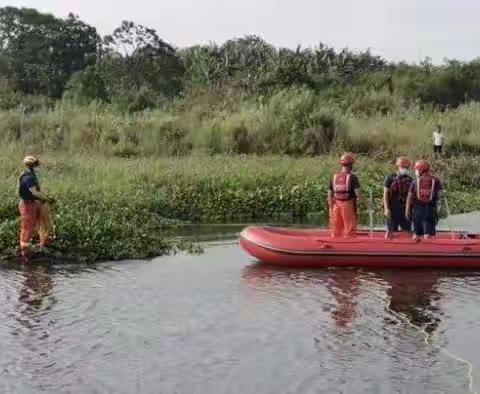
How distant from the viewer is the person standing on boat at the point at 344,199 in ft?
44.8

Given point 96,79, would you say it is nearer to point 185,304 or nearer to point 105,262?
point 105,262

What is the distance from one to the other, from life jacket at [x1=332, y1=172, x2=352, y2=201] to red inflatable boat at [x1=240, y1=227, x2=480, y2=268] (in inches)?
27.8

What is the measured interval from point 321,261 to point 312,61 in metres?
32.2

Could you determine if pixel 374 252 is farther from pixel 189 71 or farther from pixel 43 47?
pixel 43 47

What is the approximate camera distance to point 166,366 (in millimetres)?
8750

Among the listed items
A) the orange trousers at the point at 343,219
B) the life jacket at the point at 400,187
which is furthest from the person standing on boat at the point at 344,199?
the life jacket at the point at 400,187

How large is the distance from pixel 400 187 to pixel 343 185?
1010 millimetres

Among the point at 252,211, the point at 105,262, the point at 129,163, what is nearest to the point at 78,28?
the point at 129,163

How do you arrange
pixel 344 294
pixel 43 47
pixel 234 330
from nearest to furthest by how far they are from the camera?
pixel 234 330 → pixel 344 294 → pixel 43 47

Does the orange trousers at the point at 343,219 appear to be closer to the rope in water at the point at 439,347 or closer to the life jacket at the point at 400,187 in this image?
the life jacket at the point at 400,187

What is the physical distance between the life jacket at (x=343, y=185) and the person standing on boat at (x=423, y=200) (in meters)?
0.99

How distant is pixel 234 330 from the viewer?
1004 centimetres

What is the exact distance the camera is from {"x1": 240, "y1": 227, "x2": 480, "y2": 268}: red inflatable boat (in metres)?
13.3

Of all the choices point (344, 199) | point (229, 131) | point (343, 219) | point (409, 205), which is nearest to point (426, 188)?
point (409, 205)
